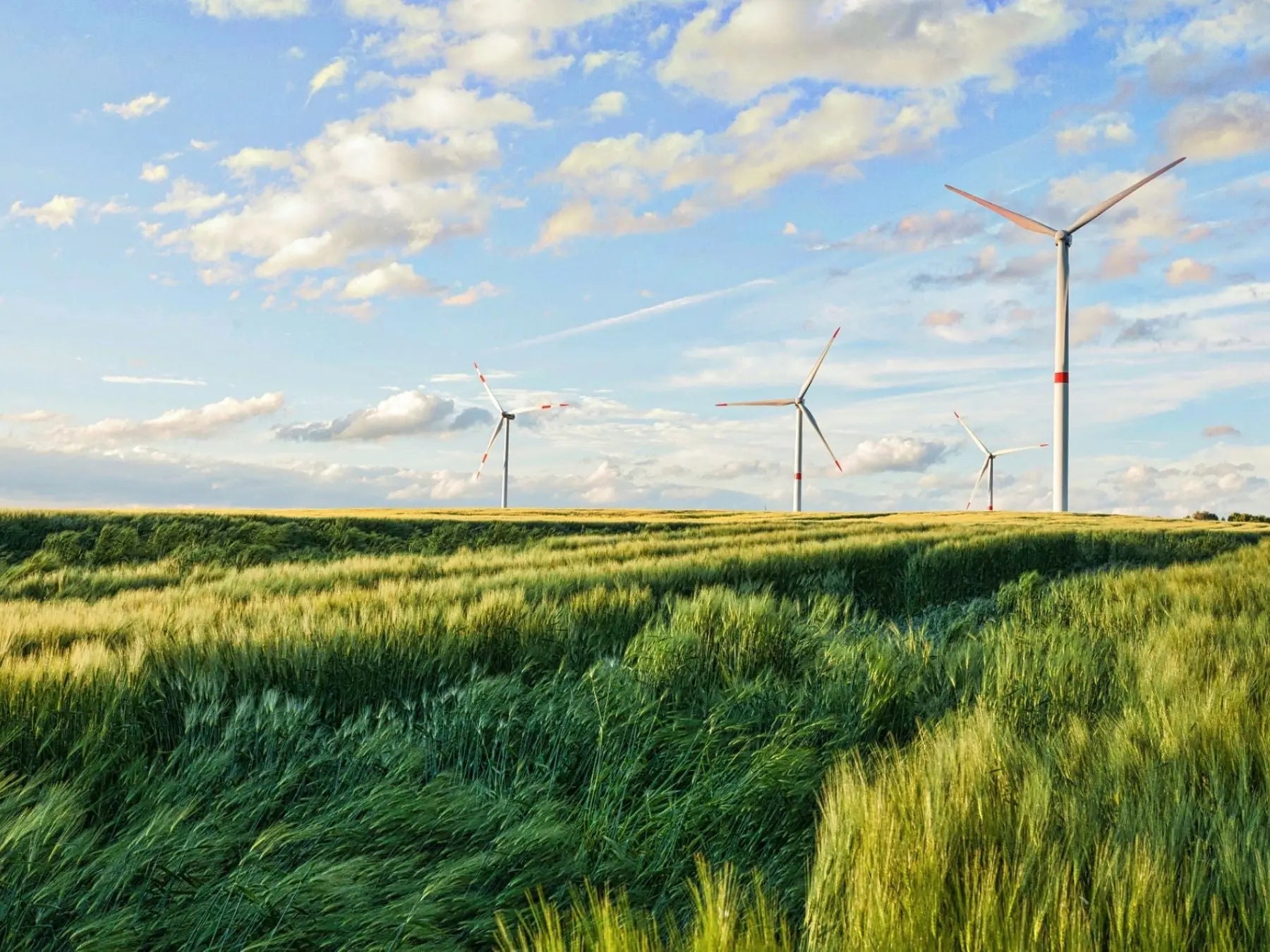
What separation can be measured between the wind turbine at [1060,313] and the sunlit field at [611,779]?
36.9 m

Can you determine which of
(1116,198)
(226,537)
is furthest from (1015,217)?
(226,537)

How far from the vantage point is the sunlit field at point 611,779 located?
2.09 meters

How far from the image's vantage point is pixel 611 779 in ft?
11.3

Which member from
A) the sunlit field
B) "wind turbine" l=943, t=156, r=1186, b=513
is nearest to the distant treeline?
the sunlit field

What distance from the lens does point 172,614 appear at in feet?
18.6

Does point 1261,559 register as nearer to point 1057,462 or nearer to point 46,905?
point 46,905

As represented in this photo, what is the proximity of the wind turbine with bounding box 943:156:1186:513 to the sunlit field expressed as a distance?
36.9m

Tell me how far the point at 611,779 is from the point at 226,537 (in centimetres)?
1937

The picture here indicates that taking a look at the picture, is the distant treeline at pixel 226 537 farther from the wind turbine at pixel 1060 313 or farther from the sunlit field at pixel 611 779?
the wind turbine at pixel 1060 313

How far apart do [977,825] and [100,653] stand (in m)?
3.67

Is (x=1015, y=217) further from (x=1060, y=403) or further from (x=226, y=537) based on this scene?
(x=226, y=537)

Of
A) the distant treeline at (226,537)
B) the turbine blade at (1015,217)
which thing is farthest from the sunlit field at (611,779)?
the turbine blade at (1015,217)

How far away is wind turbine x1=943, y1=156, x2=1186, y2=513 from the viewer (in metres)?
38.1

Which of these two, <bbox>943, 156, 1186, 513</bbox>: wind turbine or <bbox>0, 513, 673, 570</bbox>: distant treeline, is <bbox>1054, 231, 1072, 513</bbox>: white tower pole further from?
<bbox>0, 513, 673, 570</bbox>: distant treeline
